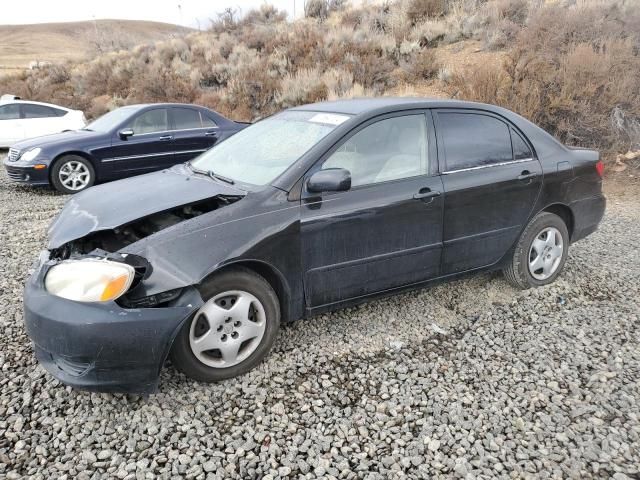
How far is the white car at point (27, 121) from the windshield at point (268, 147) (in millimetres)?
9702

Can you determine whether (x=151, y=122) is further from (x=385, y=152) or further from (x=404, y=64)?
(x=404, y=64)

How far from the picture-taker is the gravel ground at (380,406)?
7.75 ft

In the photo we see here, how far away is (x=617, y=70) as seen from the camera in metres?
9.40

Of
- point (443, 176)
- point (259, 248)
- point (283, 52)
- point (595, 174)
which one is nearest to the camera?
point (259, 248)

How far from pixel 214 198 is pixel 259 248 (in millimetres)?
500

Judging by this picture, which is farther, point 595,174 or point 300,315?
point 595,174

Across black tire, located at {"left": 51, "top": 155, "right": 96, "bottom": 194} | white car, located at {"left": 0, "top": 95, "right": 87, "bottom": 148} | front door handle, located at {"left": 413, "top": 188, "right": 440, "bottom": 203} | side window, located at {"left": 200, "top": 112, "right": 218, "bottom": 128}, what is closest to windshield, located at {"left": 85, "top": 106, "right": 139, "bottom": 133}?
black tire, located at {"left": 51, "top": 155, "right": 96, "bottom": 194}

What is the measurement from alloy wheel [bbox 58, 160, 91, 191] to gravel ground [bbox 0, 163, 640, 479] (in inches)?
180

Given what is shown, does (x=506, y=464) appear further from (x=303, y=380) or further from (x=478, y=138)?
(x=478, y=138)

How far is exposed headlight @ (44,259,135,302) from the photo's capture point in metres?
2.50

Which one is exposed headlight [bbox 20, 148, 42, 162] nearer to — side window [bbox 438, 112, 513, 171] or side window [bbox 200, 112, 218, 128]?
side window [bbox 200, 112, 218, 128]


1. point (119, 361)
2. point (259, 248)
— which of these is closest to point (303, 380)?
point (259, 248)

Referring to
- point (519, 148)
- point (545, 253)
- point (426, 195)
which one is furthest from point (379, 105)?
point (545, 253)

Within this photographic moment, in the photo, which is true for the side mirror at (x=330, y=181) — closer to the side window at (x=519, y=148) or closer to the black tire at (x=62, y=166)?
the side window at (x=519, y=148)
